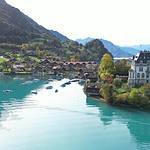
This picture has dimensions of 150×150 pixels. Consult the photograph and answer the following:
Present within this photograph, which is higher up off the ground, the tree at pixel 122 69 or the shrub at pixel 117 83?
the tree at pixel 122 69

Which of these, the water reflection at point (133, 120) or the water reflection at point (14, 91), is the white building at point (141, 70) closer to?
the water reflection at point (133, 120)

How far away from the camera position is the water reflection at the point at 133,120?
43.1 metres

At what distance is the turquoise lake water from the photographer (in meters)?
39.9

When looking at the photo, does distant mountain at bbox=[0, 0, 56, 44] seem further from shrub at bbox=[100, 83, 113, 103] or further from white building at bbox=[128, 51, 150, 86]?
shrub at bbox=[100, 83, 113, 103]

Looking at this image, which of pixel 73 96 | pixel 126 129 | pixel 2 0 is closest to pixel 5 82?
pixel 73 96

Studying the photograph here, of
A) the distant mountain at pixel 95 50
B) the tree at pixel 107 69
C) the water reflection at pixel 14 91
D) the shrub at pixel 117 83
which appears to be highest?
the distant mountain at pixel 95 50

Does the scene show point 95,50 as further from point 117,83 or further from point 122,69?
point 117,83

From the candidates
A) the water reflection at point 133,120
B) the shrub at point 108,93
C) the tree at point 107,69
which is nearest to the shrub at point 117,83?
the shrub at point 108,93

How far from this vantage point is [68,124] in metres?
47.2

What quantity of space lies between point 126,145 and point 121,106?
552 inches

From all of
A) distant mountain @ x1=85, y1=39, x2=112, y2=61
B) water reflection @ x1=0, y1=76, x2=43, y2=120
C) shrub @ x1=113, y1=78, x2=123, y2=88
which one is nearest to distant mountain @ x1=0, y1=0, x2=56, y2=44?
distant mountain @ x1=85, y1=39, x2=112, y2=61

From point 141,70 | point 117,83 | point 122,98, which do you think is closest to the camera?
A: point 122,98

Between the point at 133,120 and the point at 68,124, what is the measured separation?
22.3 ft

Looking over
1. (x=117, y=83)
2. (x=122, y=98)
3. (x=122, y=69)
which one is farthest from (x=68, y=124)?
(x=122, y=69)
